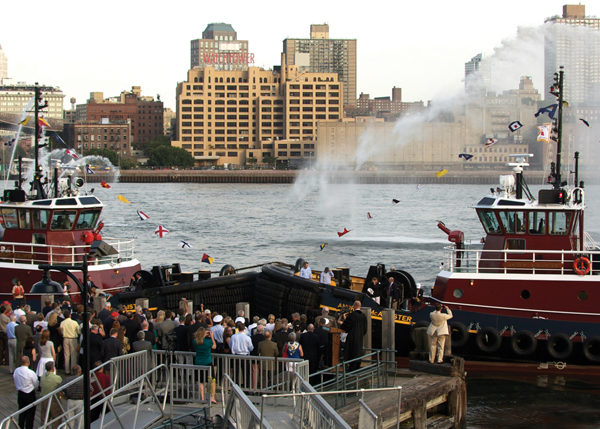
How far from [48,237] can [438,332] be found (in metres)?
14.4

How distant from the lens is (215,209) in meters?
107

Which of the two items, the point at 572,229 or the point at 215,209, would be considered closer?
the point at 572,229

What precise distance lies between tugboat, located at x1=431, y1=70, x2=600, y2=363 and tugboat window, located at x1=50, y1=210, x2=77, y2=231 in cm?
1163

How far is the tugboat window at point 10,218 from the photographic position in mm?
27234

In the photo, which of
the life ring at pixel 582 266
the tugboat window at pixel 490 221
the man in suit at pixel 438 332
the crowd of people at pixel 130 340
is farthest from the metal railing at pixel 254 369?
the life ring at pixel 582 266

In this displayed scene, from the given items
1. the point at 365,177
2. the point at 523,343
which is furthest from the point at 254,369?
the point at 365,177

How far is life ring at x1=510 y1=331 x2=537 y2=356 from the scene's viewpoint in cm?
2205

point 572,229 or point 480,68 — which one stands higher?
point 480,68

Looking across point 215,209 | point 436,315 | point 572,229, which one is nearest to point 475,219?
point 215,209

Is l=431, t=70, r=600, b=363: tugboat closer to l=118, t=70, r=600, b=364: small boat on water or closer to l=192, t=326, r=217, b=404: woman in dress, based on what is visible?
l=118, t=70, r=600, b=364: small boat on water

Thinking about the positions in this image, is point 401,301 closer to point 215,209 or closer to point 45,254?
point 45,254

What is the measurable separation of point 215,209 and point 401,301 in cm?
8478

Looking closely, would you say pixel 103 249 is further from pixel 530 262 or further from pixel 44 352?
pixel 530 262

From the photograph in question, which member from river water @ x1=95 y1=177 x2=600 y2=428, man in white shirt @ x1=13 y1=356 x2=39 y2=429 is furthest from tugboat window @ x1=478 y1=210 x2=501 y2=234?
man in white shirt @ x1=13 y1=356 x2=39 y2=429
